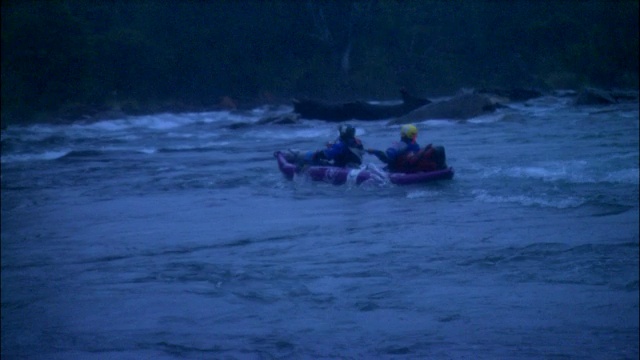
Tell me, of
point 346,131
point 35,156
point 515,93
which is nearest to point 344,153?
point 346,131

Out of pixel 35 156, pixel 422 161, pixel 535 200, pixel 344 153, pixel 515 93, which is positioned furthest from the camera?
pixel 515 93

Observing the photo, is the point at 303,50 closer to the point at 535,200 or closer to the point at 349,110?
the point at 349,110

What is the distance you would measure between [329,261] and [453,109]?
1834cm

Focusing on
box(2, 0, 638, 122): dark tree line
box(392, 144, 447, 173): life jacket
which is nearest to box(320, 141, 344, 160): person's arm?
box(392, 144, 447, 173): life jacket

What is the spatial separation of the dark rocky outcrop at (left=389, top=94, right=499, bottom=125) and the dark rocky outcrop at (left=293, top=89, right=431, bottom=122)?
202cm

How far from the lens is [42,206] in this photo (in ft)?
45.6

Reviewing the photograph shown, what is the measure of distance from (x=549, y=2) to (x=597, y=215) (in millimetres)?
8583

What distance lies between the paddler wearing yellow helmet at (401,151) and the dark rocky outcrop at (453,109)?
12516mm

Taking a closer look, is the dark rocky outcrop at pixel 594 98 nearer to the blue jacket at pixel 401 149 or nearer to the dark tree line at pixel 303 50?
the dark tree line at pixel 303 50

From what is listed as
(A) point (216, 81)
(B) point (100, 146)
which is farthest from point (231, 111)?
(B) point (100, 146)

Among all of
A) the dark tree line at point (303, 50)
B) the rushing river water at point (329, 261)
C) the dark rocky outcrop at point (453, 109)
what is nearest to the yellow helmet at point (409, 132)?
the rushing river water at point (329, 261)

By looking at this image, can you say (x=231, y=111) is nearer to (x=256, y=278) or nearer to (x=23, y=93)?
(x=23, y=93)

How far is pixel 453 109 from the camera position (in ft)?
85.9

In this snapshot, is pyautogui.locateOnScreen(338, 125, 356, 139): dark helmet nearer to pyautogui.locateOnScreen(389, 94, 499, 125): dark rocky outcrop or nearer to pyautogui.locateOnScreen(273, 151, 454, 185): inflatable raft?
pyautogui.locateOnScreen(273, 151, 454, 185): inflatable raft
